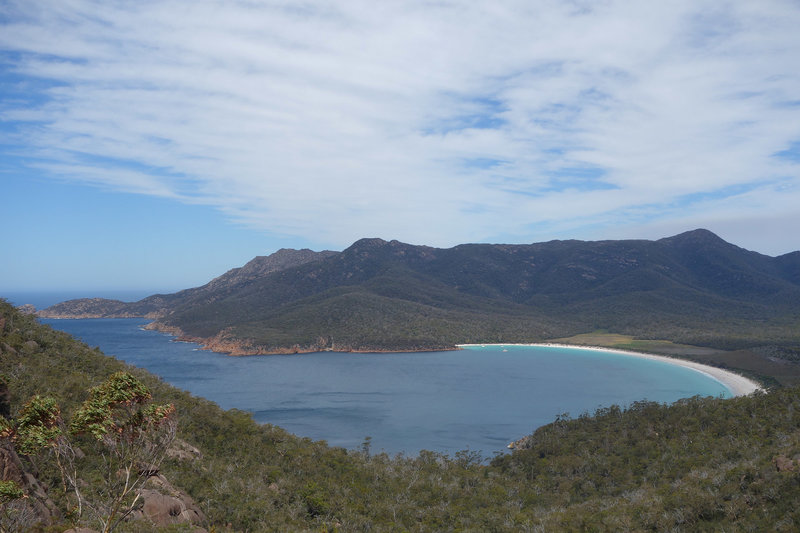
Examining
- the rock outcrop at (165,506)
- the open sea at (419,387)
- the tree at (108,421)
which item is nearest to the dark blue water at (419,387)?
the open sea at (419,387)

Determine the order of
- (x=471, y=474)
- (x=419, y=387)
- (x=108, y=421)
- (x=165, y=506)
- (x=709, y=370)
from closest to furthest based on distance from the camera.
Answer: (x=108, y=421) < (x=165, y=506) < (x=471, y=474) < (x=419, y=387) < (x=709, y=370)

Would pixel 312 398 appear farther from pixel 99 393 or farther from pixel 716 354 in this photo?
pixel 716 354

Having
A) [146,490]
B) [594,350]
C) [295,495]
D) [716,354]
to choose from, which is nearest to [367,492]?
[295,495]

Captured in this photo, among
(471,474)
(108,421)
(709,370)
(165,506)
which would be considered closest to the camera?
(108,421)

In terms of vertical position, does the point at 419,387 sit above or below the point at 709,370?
below

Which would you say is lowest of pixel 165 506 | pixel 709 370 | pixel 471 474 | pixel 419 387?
pixel 419 387

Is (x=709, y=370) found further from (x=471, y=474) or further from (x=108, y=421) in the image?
(x=108, y=421)

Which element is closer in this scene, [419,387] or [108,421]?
[108,421]

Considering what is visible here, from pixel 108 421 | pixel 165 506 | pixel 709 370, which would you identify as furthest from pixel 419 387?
pixel 108 421
